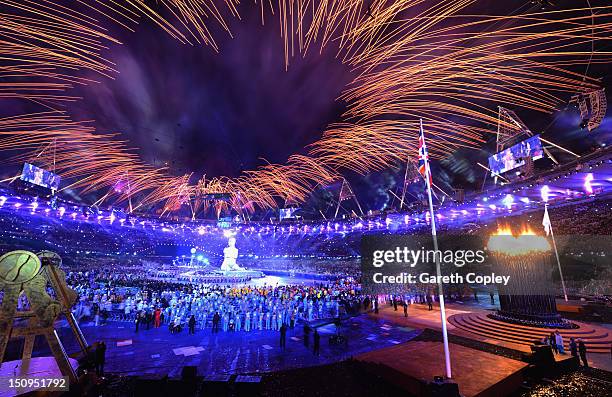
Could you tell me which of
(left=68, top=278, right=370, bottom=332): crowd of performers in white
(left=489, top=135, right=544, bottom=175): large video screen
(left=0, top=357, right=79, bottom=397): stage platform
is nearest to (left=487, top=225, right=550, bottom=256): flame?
(left=489, top=135, right=544, bottom=175): large video screen

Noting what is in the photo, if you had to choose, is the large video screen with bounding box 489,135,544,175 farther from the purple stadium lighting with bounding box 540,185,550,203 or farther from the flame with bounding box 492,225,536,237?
the flame with bounding box 492,225,536,237

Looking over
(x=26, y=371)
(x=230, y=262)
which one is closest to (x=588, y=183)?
(x=26, y=371)

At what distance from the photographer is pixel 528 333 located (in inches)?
541

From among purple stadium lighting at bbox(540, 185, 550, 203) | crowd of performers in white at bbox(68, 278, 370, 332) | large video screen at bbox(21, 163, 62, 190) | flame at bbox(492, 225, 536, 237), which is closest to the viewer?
flame at bbox(492, 225, 536, 237)

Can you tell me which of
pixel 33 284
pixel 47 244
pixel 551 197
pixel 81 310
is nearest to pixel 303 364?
pixel 33 284

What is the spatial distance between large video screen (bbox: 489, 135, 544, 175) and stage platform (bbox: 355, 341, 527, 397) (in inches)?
580

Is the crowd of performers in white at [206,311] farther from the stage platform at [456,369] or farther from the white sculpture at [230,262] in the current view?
→ the white sculpture at [230,262]

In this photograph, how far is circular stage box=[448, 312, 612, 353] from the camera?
1265 centimetres

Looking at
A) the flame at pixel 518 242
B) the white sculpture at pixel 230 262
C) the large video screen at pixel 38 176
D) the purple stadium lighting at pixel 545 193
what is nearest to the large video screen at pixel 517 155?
the purple stadium lighting at pixel 545 193

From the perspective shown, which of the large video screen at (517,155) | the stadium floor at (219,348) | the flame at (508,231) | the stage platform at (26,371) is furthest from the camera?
the large video screen at (517,155)

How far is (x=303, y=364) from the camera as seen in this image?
1084cm

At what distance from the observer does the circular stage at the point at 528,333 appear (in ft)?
41.5

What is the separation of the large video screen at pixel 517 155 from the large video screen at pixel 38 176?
44524 mm

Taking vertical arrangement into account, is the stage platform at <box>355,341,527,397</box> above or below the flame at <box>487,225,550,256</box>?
below
